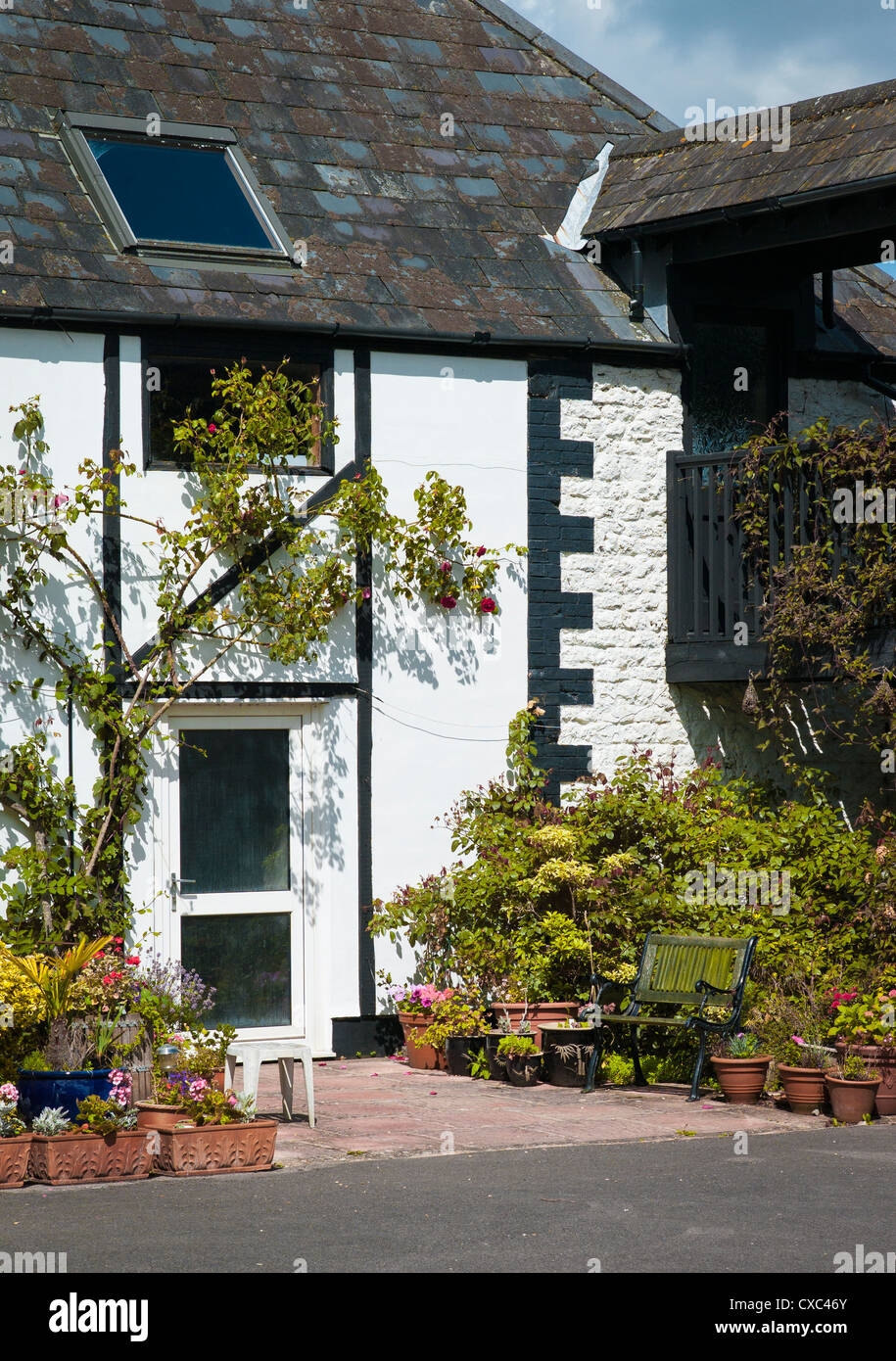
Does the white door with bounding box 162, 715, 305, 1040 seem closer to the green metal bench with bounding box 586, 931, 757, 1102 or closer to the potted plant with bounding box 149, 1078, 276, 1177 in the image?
the green metal bench with bounding box 586, 931, 757, 1102

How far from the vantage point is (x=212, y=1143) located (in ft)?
24.1

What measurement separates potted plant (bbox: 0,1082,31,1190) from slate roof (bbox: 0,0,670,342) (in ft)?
15.3

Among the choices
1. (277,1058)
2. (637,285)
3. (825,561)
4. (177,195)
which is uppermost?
(177,195)

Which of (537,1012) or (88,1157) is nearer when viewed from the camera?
(88,1157)

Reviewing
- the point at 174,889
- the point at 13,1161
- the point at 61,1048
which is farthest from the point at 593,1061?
the point at 13,1161

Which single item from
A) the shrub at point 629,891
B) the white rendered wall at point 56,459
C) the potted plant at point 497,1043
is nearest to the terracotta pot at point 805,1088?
the shrub at point 629,891

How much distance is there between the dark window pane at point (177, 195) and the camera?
10766 millimetres

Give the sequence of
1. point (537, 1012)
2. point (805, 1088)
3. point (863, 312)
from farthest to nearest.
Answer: point (863, 312) < point (537, 1012) < point (805, 1088)

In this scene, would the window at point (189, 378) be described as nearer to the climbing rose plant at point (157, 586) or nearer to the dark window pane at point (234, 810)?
the climbing rose plant at point (157, 586)

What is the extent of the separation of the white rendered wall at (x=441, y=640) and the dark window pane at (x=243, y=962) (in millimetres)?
635

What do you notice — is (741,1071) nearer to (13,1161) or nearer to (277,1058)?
(277,1058)

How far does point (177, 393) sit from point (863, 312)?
237 inches

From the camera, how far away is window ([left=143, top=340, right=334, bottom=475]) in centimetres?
1025
